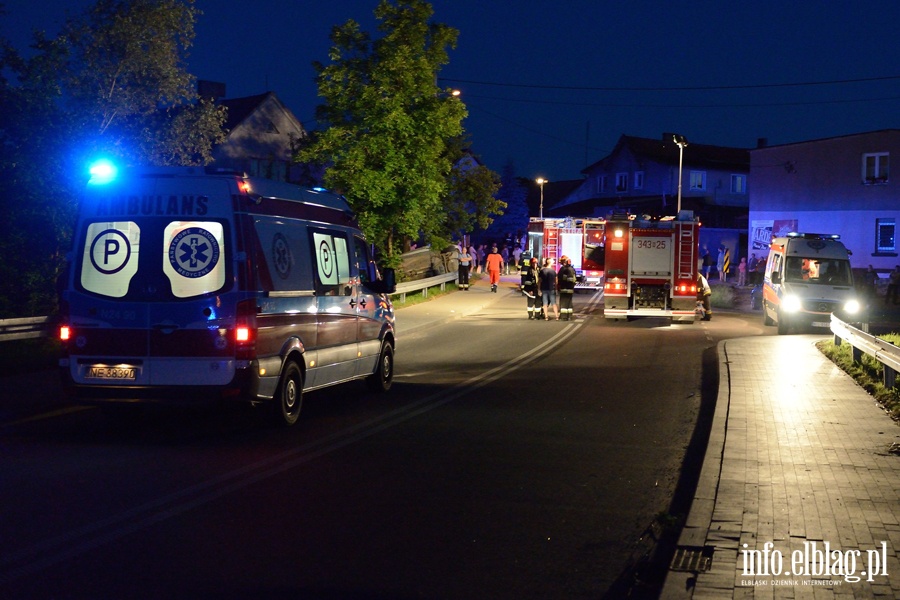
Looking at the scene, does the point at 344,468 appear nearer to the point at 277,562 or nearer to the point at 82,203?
the point at 277,562

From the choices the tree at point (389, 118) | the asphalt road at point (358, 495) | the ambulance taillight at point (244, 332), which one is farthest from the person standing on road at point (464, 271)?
the ambulance taillight at point (244, 332)

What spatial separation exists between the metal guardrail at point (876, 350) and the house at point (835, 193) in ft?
103

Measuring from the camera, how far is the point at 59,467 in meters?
8.87

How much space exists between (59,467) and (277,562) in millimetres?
3579

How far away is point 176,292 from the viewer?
33.8ft

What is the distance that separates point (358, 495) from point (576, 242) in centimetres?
3608

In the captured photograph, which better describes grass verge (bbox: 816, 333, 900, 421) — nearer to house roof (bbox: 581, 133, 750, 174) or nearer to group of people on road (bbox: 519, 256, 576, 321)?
group of people on road (bbox: 519, 256, 576, 321)

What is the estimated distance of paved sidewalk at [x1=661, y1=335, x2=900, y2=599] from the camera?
5.79 m

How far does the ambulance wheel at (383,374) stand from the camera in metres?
14.2

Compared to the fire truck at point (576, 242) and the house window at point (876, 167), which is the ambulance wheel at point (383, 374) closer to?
the fire truck at point (576, 242)

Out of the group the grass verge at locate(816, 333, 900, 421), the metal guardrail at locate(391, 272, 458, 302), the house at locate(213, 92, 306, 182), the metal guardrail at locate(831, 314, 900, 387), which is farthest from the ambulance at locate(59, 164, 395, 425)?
the house at locate(213, 92, 306, 182)

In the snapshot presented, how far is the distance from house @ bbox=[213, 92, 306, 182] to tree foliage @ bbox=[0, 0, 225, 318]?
2205 cm

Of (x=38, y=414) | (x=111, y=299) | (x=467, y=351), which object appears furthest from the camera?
(x=467, y=351)

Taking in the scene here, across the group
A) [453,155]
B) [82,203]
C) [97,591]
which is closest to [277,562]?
[97,591]
